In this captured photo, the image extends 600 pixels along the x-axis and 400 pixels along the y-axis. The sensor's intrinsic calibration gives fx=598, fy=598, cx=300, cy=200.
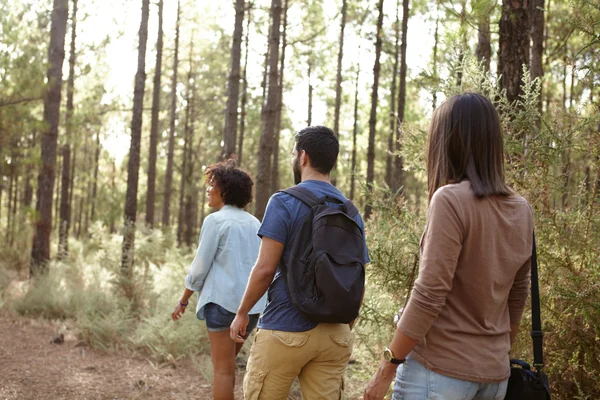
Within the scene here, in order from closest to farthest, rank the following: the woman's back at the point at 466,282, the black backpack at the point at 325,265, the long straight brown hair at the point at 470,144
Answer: the woman's back at the point at 466,282, the long straight brown hair at the point at 470,144, the black backpack at the point at 325,265

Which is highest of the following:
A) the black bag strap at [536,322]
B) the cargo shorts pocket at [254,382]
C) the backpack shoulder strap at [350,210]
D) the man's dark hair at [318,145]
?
the man's dark hair at [318,145]

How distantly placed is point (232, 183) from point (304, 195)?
1.67 metres

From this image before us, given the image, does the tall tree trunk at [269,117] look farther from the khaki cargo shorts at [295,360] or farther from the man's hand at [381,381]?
the man's hand at [381,381]

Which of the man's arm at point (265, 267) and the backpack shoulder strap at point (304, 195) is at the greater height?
the backpack shoulder strap at point (304, 195)

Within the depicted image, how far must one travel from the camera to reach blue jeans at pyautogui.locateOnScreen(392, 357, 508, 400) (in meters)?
2.01

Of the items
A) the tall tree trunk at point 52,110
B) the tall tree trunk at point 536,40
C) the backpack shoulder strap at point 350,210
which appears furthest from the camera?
the tall tree trunk at point 52,110

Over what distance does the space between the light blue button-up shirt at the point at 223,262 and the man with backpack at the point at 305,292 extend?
1.24 metres

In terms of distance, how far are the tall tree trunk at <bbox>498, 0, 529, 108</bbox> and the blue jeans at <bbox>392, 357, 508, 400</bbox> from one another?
4.02 meters

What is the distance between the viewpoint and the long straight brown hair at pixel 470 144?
6.85 ft

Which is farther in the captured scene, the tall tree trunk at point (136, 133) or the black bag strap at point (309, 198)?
the tall tree trunk at point (136, 133)

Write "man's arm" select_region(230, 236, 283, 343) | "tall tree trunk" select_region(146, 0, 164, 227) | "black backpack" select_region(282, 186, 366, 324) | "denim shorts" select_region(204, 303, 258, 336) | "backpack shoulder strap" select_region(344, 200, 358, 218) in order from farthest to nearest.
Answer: "tall tree trunk" select_region(146, 0, 164, 227) → "denim shorts" select_region(204, 303, 258, 336) → "backpack shoulder strap" select_region(344, 200, 358, 218) → "man's arm" select_region(230, 236, 283, 343) → "black backpack" select_region(282, 186, 366, 324)

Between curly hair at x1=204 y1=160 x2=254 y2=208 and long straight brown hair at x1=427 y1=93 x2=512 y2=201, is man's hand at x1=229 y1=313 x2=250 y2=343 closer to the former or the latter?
long straight brown hair at x1=427 y1=93 x2=512 y2=201

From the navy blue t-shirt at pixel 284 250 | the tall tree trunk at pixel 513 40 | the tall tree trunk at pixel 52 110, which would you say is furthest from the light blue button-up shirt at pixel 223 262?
the tall tree trunk at pixel 52 110

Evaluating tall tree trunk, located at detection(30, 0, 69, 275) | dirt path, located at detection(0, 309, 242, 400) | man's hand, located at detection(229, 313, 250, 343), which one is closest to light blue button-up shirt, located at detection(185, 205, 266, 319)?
man's hand, located at detection(229, 313, 250, 343)
